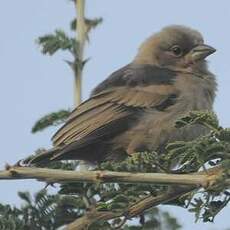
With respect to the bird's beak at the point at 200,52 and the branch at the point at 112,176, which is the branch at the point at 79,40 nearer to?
the bird's beak at the point at 200,52

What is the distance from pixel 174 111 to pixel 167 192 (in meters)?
2.66

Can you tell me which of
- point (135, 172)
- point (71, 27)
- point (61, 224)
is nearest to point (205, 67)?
point (71, 27)

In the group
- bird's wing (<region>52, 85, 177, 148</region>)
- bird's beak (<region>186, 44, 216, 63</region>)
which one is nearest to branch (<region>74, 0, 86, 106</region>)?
bird's wing (<region>52, 85, 177, 148</region>)

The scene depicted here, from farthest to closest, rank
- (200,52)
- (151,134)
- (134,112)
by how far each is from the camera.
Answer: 1. (200,52)
2. (134,112)
3. (151,134)

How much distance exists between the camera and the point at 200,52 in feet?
20.4

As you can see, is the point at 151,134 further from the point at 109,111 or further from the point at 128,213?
the point at 128,213

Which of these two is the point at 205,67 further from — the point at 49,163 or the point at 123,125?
the point at 49,163

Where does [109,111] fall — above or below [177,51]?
below

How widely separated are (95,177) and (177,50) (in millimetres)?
4302

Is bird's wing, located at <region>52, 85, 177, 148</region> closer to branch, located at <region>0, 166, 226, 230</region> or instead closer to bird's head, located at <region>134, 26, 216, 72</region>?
bird's head, located at <region>134, 26, 216, 72</region>

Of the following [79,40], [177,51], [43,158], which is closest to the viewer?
[43,158]

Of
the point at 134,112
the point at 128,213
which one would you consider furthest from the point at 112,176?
the point at 134,112

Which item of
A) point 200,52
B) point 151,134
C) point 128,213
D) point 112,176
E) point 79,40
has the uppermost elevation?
point 79,40

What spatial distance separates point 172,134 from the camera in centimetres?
514
